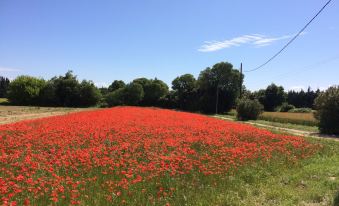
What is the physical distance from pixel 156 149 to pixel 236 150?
290cm

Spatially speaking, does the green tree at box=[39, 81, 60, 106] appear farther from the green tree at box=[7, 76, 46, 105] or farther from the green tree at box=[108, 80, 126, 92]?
the green tree at box=[108, 80, 126, 92]

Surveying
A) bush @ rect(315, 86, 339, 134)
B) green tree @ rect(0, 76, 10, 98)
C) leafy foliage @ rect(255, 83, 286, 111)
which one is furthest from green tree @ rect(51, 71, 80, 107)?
bush @ rect(315, 86, 339, 134)

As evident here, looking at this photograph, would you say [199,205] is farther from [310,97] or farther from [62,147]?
[310,97]

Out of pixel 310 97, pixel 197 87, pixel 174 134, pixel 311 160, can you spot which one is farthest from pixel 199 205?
pixel 310 97

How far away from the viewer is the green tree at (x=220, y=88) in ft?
249

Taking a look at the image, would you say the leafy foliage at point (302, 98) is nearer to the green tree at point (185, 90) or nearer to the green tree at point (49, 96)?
the green tree at point (185, 90)

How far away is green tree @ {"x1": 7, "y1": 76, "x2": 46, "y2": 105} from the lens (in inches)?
3497

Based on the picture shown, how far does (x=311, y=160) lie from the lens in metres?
12.9

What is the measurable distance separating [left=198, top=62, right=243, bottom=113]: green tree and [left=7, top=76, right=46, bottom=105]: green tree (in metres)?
43.3

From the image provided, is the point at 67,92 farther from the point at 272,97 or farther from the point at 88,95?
the point at 272,97

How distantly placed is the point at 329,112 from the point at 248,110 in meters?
18.1

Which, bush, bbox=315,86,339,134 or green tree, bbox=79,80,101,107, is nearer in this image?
bush, bbox=315,86,339,134

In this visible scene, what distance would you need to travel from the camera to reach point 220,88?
77375mm

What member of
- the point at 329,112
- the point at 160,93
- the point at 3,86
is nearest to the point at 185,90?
the point at 160,93
